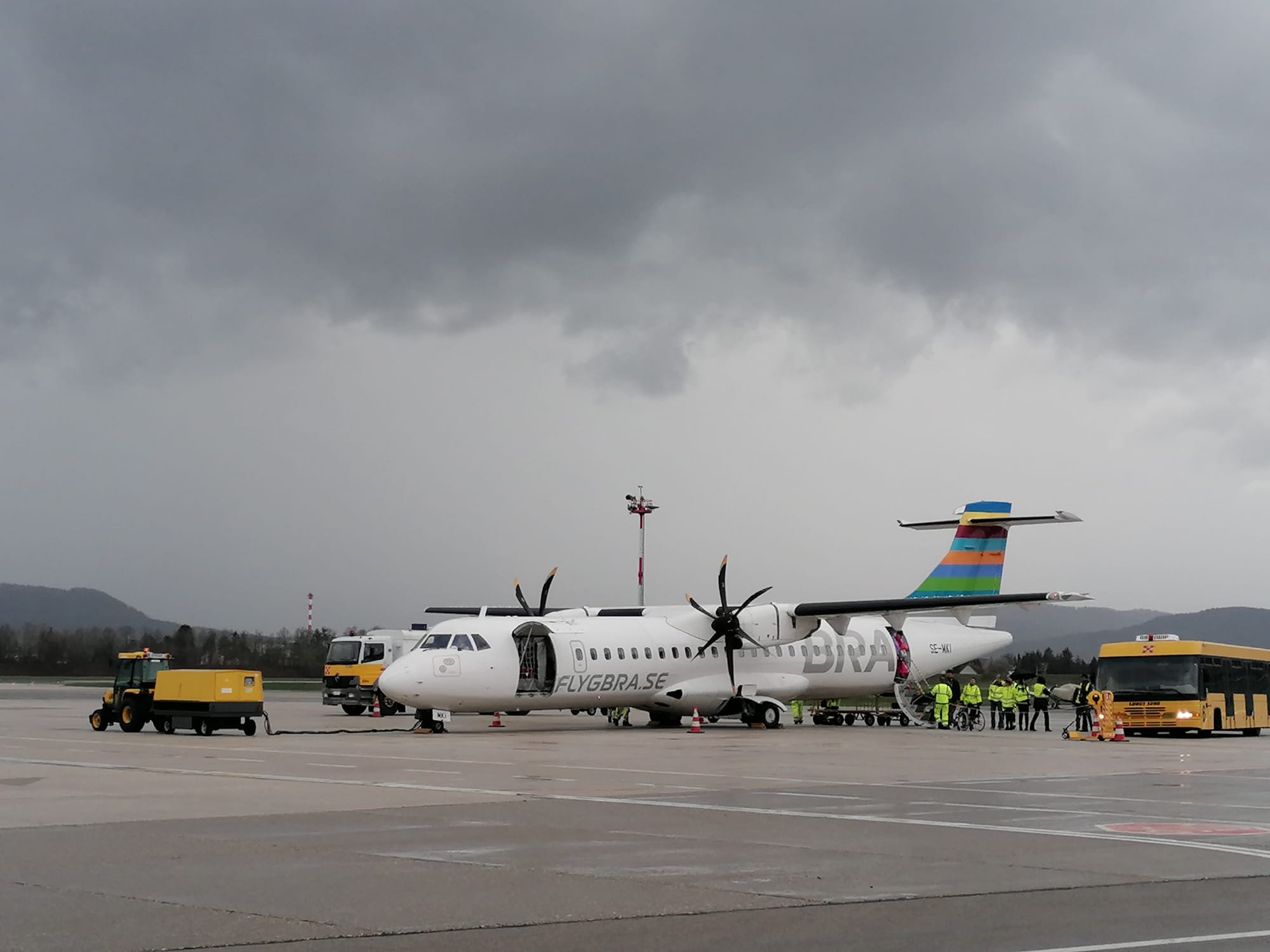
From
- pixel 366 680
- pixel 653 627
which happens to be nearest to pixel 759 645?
pixel 653 627

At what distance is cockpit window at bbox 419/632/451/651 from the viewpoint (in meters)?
30.3

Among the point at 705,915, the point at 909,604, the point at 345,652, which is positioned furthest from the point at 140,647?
the point at 705,915

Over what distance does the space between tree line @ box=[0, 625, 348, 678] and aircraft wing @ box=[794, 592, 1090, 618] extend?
53.0 m

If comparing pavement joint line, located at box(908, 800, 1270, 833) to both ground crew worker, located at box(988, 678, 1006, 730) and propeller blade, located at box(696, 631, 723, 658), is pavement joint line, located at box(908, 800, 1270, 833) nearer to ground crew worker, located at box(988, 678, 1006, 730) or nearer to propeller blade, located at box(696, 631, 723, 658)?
propeller blade, located at box(696, 631, 723, 658)

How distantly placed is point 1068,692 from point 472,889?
46683 mm

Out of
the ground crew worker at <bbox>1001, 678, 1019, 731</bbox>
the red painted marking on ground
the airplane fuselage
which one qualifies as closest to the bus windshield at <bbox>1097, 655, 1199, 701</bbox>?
the ground crew worker at <bbox>1001, 678, 1019, 731</bbox>

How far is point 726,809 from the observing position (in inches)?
572

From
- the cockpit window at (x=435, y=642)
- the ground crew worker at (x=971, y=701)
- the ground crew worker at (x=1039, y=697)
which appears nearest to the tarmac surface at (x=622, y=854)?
the cockpit window at (x=435, y=642)

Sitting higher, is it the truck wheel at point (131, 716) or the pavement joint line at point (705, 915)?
the pavement joint line at point (705, 915)

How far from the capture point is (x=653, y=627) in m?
34.9

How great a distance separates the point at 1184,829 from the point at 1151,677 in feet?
71.6

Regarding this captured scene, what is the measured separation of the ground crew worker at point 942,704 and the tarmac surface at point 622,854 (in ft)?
48.6

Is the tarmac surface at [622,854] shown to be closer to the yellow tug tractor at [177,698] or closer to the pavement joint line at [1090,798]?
the pavement joint line at [1090,798]

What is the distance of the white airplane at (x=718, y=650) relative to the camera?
3059cm
